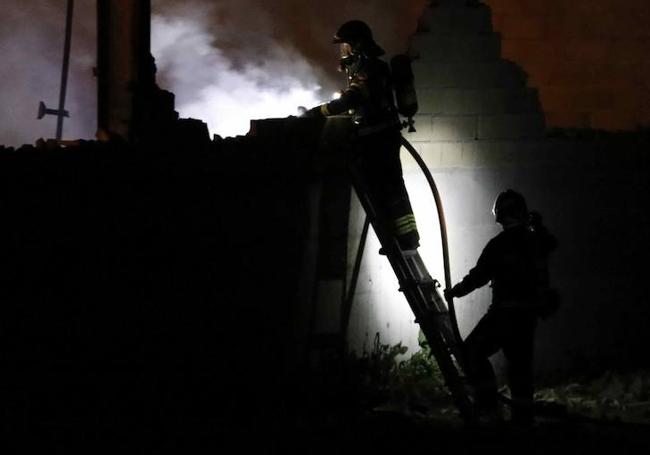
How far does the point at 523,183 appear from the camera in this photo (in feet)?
27.5

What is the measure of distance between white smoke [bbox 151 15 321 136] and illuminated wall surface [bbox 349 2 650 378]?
3991 millimetres

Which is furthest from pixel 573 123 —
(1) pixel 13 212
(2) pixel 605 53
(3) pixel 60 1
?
(3) pixel 60 1

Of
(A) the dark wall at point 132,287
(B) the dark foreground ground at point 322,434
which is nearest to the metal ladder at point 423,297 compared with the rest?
(B) the dark foreground ground at point 322,434

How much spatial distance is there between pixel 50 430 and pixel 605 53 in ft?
25.5

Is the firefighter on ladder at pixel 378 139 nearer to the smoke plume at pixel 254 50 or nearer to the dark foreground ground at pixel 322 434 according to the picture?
the dark foreground ground at pixel 322 434

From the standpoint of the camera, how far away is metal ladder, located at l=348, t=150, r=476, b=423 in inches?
265

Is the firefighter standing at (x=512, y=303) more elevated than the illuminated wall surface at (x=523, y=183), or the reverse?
the illuminated wall surface at (x=523, y=183)

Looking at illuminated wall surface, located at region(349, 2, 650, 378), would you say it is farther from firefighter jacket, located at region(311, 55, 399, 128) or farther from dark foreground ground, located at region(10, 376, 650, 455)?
dark foreground ground, located at region(10, 376, 650, 455)

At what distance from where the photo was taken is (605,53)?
1087 centimetres

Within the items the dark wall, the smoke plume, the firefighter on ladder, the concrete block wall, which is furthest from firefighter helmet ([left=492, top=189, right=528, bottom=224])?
the smoke plume

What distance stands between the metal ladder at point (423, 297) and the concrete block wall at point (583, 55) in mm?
3892

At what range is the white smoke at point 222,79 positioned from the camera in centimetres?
1275

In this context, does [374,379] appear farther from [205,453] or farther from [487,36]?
[487,36]

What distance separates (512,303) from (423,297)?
0.82 m
